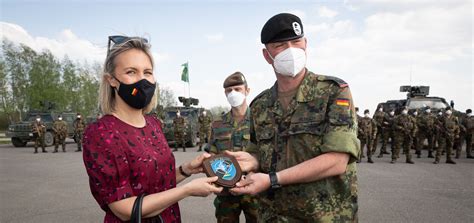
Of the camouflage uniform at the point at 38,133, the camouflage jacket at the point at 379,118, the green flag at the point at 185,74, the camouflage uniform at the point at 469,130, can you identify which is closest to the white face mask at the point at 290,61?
the camouflage jacket at the point at 379,118

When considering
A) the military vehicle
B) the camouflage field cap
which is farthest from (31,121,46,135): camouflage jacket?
the military vehicle

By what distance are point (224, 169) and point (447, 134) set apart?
10437mm

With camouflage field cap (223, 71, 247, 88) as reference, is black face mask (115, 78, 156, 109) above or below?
below

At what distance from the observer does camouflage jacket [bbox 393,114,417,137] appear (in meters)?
10.1

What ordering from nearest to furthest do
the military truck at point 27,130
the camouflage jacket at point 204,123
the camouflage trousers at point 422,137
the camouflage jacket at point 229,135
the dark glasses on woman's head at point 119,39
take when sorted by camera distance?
the dark glasses on woman's head at point 119,39 < the camouflage jacket at point 229,135 < the camouflage trousers at point 422,137 < the camouflage jacket at point 204,123 < the military truck at point 27,130

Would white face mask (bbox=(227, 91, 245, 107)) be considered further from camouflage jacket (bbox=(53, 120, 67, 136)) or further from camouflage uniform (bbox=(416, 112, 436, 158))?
camouflage jacket (bbox=(53, 120, 67, 136))

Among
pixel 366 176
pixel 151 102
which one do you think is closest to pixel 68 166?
pixel 366 176

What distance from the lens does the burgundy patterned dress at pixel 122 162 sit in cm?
145

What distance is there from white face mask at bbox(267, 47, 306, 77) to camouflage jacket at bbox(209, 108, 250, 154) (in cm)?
145

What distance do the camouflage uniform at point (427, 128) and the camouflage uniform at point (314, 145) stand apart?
1128 cm

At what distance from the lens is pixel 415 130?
410 inches

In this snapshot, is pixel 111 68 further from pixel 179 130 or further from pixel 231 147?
pixel 179 130

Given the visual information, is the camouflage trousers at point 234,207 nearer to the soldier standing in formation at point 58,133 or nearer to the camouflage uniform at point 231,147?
the camouflage uniform at point 231,147

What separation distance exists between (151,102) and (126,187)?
53 cm
